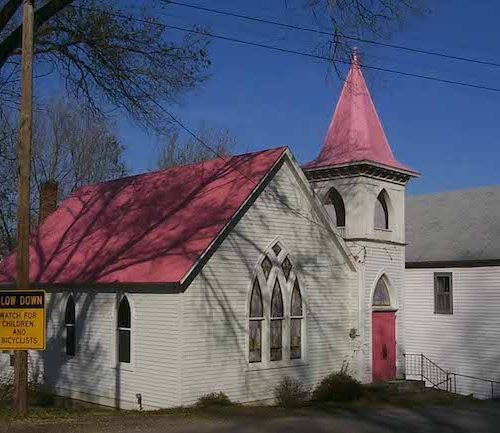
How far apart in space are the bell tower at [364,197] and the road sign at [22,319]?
38.9ft

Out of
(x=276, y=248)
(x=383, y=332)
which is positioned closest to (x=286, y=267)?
(x=276, y=248)

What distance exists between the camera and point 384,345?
24516 millimetres

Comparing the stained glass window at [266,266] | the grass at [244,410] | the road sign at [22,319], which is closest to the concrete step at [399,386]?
the grass at [244,410]

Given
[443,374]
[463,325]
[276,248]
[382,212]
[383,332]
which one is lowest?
[443,374]

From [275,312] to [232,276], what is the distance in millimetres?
2051

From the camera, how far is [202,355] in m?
18.7

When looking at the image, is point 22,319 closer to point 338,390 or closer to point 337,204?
point 338,390

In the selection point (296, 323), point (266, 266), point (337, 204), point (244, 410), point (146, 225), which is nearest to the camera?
point (244, 410)

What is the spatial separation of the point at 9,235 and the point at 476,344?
26.8m

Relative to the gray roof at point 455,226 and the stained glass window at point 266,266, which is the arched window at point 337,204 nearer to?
the stained glass window at point 266,266

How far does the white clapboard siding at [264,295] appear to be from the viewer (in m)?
18.7

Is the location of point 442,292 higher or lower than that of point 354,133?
lower

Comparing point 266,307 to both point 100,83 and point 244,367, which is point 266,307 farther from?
point 100,83

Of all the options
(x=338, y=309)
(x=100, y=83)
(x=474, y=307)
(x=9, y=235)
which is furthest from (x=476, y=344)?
(x=9, y=235)
